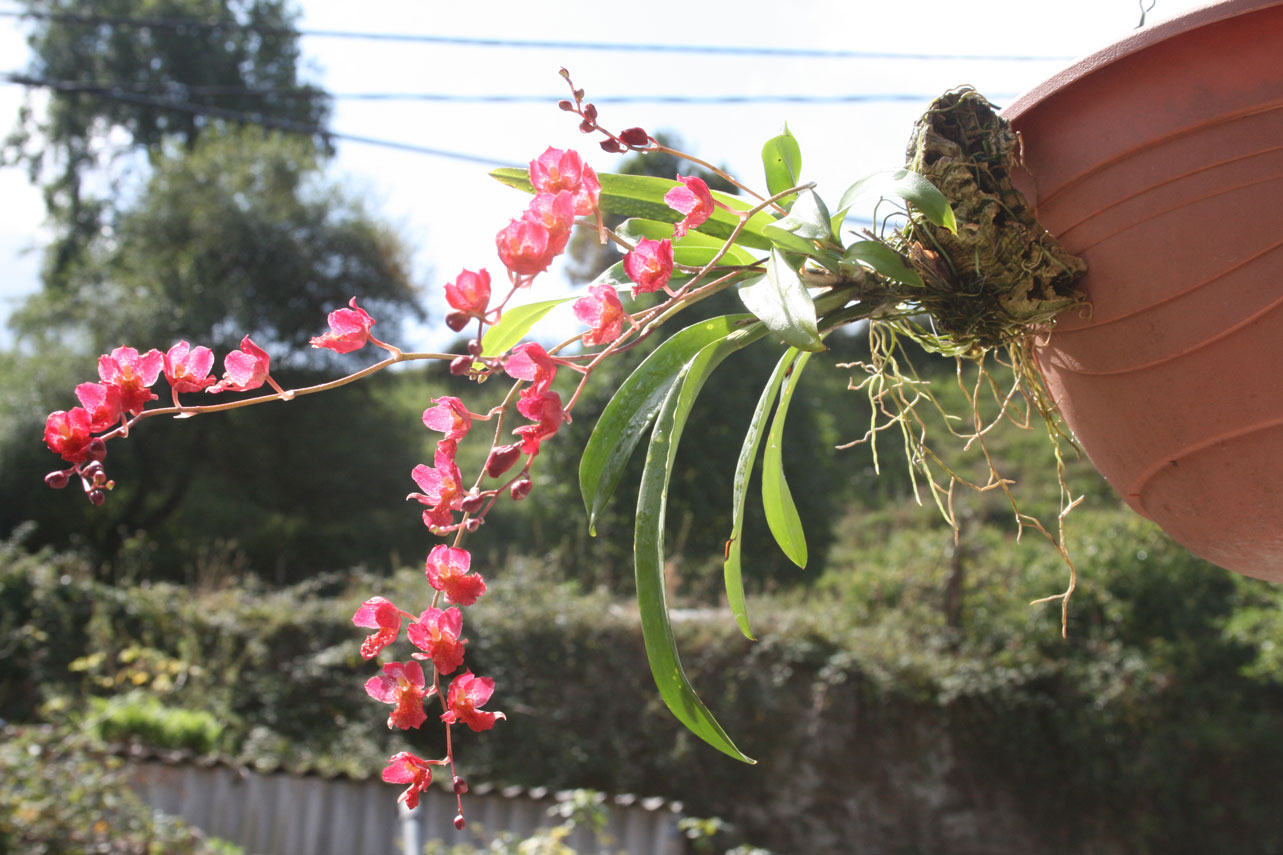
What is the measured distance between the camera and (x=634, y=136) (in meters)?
0.47

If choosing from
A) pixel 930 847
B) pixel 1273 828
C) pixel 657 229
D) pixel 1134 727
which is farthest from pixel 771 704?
pixel 657 229

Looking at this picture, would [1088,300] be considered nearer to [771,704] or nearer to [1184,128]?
[1184,128]

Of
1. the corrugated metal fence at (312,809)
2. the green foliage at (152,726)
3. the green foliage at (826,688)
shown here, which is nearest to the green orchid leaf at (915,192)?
the corrugated metal fence at (312,809)

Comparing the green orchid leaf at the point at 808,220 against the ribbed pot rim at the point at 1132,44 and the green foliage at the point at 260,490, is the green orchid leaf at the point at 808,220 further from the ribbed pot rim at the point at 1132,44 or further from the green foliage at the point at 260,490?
the green foliage at the point at 260,490

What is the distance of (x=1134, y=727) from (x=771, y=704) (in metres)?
1.61

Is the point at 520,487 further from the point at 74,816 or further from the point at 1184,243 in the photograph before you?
the point at 74,816

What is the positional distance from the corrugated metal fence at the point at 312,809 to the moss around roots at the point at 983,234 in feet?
10.1

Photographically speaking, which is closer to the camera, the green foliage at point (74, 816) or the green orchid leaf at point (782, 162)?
the green orchid leaf at point (782, 162)

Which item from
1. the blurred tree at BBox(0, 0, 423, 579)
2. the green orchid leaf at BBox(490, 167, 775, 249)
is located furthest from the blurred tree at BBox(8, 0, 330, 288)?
the green orchid leaf at BBox(490, 167, 775, 249)

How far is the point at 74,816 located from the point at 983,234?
3.07m

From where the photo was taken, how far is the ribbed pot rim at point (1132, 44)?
1.48 feet

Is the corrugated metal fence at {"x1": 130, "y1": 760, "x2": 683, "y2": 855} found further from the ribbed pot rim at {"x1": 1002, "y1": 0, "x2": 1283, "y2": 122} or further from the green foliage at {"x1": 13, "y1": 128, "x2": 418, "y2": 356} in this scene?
the green foliage at {"x1": 13, "y1": 128, "x2": 418, "y2": 356}

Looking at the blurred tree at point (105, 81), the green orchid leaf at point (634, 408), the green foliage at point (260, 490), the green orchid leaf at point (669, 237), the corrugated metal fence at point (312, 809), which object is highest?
the blurred tree at point (105, 81)

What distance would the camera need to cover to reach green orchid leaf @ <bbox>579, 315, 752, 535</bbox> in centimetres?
49
